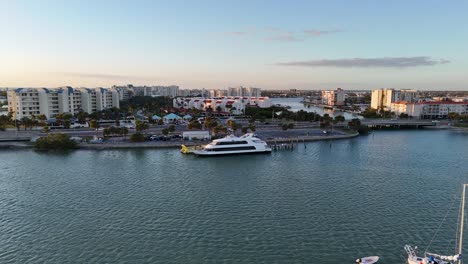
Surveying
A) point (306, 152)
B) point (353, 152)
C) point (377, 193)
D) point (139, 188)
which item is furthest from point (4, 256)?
point (353, 152)

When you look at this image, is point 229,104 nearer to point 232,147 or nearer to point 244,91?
point 232,147

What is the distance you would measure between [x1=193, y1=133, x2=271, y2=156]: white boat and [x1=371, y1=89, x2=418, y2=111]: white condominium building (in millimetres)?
41060

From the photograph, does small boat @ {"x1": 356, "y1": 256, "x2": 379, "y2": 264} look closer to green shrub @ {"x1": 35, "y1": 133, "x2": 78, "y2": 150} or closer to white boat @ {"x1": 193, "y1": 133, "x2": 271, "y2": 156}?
white boat @ {"x1": 193, "y1": 133, "x2": 271, "y2": 156}

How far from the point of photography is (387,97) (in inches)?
2303

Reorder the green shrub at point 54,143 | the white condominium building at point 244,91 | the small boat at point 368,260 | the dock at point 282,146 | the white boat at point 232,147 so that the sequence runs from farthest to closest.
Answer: the white condominium building at point 244,91 < the dock at point 282,146 < the green shrub at point 54,143 < the white boat at point 232,147 < the small boat at point 368,260

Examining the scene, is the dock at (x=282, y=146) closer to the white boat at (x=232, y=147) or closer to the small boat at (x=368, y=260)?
the white boat at (x=232, y=147)

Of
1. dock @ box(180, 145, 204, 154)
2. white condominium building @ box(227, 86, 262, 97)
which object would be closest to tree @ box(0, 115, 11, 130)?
dock @ box(180, 145, 204, 154)

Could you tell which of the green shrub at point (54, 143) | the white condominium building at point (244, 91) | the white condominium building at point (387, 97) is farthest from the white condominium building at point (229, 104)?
the white condominium building at point (244, 91)

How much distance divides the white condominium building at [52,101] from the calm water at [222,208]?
17.2m

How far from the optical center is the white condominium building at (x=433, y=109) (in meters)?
45.0

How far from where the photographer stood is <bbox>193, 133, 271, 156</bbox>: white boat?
20047 mm

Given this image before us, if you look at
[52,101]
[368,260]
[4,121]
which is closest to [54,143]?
[4,121]

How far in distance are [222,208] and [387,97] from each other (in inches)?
2186

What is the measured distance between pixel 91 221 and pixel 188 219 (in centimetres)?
301
